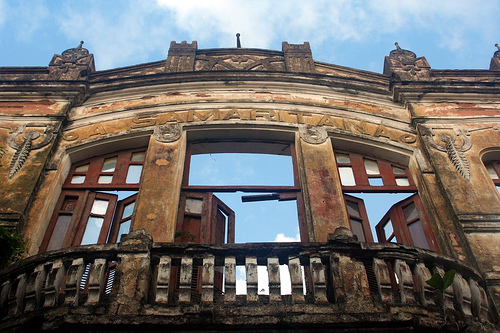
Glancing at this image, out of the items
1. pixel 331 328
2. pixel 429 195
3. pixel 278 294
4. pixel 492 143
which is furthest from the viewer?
pixel 492 143

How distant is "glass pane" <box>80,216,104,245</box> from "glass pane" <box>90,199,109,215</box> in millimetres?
136

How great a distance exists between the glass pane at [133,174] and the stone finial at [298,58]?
439cm

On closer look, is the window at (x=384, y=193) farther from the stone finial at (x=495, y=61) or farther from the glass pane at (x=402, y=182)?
the stone finial at (x=495, y=61)

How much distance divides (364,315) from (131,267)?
265 cm

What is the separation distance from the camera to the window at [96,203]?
6898mm

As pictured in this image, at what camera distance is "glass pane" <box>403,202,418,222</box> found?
291 inches

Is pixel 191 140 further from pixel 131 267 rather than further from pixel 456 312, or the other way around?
pixel 456 312

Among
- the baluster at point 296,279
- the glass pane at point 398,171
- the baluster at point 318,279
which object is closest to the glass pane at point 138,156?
the baluster at point 296,279

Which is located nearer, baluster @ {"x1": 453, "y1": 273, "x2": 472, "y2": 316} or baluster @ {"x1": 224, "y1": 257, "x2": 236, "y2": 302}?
baluster @ {"x1": 224, "y1": 257, "x2": 236, "y2": 302}

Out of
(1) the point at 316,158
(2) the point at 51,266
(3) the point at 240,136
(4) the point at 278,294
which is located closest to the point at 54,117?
(3) the point at 240,136

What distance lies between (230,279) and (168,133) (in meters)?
4.02

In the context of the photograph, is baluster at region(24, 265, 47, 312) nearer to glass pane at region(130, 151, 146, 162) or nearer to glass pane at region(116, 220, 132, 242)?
glass pane at region(116, 220, 132, 242)

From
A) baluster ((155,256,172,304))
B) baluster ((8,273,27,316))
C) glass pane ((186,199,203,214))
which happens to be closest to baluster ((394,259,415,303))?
baluster ((155,256,172,304))

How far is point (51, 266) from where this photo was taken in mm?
5301
